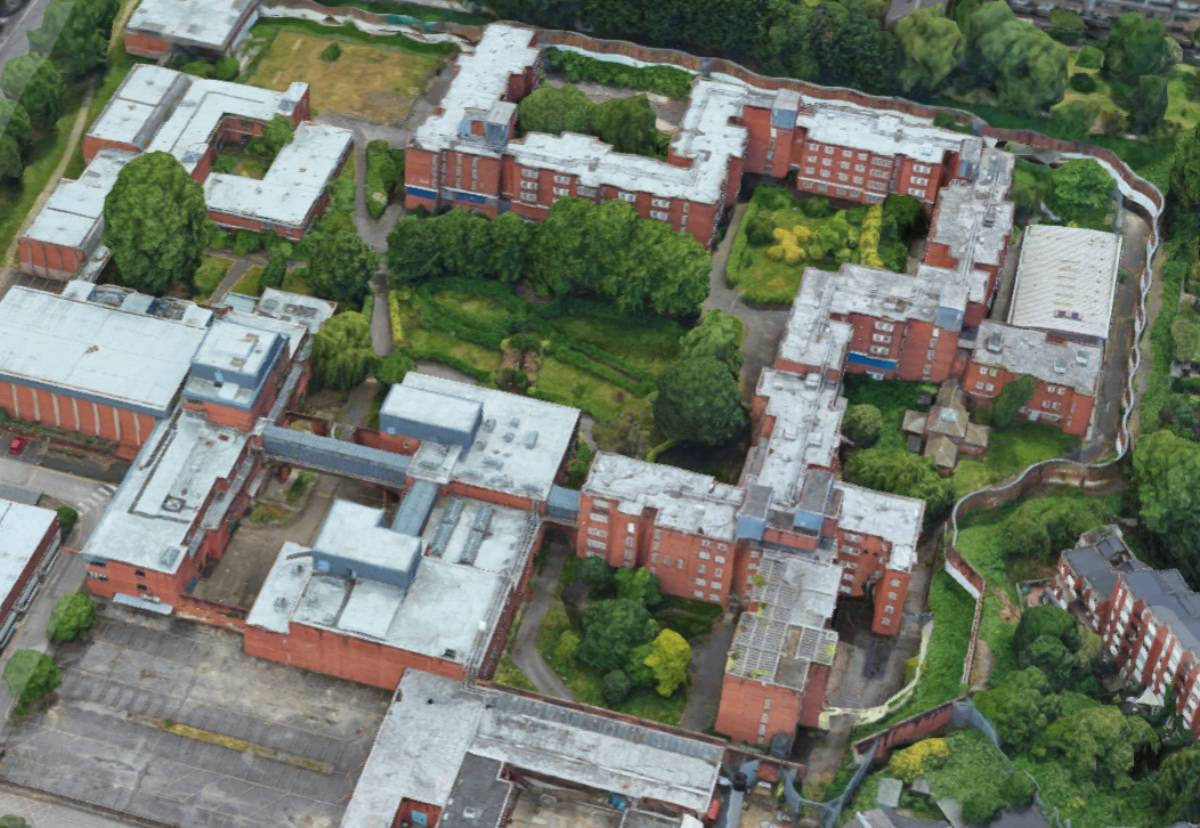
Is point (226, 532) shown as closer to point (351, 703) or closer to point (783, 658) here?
point (351, 703)

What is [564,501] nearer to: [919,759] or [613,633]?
[613,633]

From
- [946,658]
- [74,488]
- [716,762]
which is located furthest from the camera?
[74,488]

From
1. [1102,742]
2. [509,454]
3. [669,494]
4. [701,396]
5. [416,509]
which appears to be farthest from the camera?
[701,396]

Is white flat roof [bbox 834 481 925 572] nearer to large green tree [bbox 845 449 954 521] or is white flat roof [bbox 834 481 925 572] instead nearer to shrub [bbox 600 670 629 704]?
large green tree [bbox 845 449 954 521]

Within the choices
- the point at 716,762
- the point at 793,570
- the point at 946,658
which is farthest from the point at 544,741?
the point at 946,658

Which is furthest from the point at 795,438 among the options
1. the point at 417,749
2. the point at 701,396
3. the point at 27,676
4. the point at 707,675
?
the point at 27,676

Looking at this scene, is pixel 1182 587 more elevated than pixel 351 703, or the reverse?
pixel 1182 587
